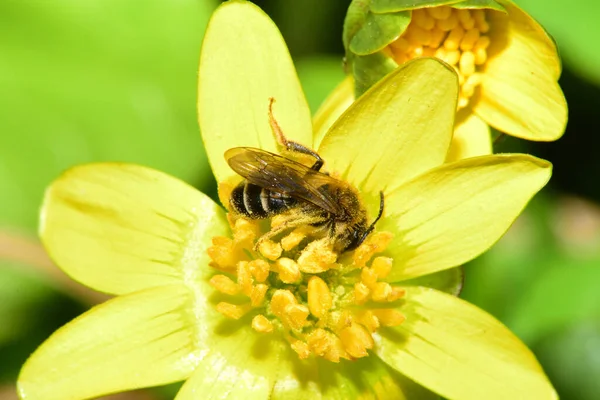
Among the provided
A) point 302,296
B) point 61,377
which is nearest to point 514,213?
point 302,296

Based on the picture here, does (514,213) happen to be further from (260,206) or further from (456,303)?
(260,206)

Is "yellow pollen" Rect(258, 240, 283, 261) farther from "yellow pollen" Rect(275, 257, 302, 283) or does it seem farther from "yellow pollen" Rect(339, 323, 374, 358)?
"yellow pollen" Rect(339, 323, 374, 358)

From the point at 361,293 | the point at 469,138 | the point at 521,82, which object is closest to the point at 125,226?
the point at 361,293

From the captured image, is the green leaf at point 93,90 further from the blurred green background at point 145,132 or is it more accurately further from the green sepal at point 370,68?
the green sepal at point 370,68

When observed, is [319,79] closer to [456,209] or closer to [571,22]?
[571,22]

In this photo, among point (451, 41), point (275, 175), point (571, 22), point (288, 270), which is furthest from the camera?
point (571, 22)

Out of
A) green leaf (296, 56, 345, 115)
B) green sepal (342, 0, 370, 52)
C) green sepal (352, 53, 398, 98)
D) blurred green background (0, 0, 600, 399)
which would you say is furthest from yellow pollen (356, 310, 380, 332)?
green leaf (296, 56, 345, 115)

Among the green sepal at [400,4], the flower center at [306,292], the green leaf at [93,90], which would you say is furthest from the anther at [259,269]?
the green leaf at [93,90]
